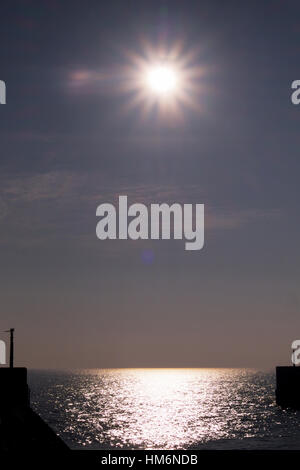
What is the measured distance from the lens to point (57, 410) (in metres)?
136

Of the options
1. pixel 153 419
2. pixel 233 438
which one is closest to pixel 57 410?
pixel 153 419

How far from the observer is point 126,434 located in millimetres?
Answer: 90812

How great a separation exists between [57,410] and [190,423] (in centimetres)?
3703

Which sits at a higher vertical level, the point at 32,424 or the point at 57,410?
the point at 32,424

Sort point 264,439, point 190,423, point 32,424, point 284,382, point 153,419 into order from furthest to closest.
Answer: point 284,382
point 153,419
point 190,423
point 264,439
point 32,424

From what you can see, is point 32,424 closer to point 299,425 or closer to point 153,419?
point 299,425
